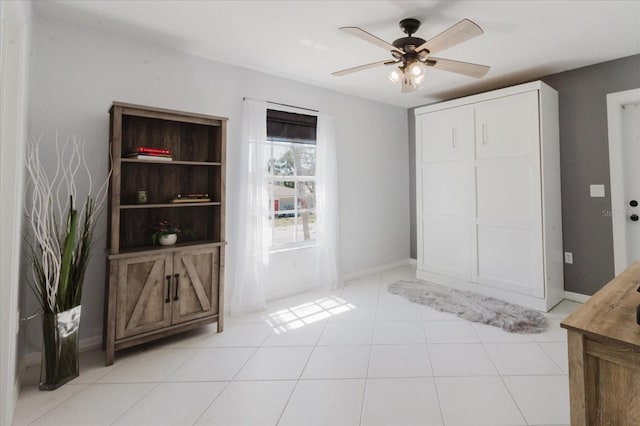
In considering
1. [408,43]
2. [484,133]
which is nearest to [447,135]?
[484,133]

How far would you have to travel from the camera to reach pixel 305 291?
3.77 metres

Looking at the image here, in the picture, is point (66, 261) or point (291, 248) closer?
point (66, 261)

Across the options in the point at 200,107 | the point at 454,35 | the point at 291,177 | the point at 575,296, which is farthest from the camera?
the point at 291,177

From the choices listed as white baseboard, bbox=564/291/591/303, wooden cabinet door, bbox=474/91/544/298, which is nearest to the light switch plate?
wooden cabinet door, bbox=474/91/544/298

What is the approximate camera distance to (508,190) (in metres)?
3.31

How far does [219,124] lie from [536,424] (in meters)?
2.97

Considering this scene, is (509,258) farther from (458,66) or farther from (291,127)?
(291,127)

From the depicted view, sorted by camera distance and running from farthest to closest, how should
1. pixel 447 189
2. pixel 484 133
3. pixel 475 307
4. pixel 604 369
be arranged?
1. pixel 447 189
2. pixel 484 133
3. pixel 475 307
4. pixel 604 369

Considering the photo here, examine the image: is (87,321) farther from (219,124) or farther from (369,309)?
(369,309)

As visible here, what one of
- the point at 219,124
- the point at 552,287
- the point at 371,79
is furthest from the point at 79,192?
the point at 552,287

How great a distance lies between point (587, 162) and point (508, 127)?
0.90m

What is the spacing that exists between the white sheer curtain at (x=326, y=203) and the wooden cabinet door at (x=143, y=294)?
1841 mm

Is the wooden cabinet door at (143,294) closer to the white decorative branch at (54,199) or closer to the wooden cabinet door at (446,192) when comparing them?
the white decorative branch at (54,199)

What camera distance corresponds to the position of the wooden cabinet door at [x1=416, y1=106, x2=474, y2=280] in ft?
12.1
